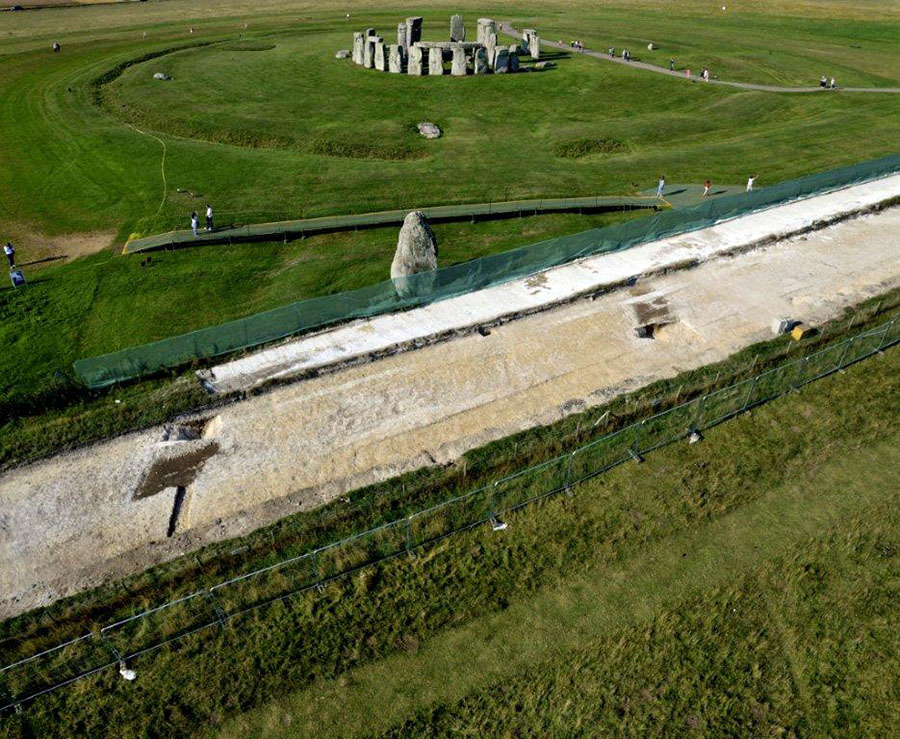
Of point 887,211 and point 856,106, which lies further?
point 856,106

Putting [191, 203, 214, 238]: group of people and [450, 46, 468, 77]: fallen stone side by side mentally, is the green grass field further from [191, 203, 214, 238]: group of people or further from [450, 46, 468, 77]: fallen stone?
[450, 46, 468, 77]: fallen stone

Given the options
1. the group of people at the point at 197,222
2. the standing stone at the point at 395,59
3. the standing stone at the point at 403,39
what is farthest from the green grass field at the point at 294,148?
the standing stone at the point at 403,39

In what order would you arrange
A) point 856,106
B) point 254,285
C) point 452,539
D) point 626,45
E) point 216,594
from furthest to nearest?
point 626,45
point 856,106
point 254,285
point 452,539
point 216,594

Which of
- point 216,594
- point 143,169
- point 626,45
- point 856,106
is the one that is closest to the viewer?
point 216,594

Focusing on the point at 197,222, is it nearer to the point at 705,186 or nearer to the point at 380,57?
the point at 705,186

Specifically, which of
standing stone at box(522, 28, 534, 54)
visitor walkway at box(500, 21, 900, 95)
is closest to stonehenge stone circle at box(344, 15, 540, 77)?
standing stone at box(522, 28, 534, 54)

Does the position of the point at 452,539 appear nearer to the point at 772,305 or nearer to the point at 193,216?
the point at 772,305

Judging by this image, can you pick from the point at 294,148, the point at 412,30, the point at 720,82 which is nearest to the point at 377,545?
the point at 294,148

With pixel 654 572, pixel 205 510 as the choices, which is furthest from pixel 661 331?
pixel 205 510
